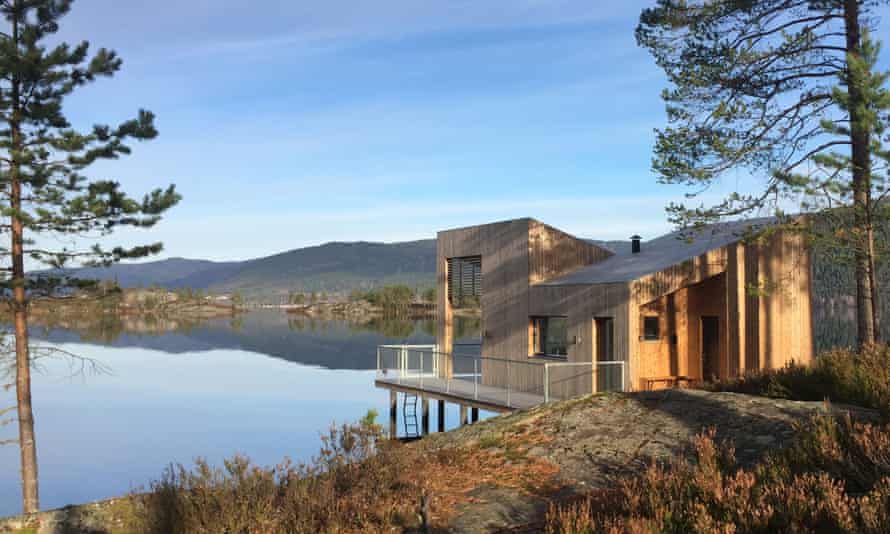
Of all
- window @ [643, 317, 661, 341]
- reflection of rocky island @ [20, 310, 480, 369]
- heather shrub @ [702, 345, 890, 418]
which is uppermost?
window @ [643, 317, 661, 341]

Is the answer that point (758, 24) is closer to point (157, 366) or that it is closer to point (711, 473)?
point (711, 473)

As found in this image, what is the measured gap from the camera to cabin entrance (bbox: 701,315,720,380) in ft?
63.6

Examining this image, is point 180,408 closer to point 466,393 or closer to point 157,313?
point 466,393

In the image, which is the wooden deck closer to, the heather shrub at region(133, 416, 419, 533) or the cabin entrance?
the cabin entrance

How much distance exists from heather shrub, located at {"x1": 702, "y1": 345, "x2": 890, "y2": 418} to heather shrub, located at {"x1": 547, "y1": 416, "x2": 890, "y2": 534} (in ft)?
7.43

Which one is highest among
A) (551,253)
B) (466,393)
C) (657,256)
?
(551,253)

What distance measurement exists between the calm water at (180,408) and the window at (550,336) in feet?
33.0

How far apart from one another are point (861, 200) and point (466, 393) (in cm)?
1038

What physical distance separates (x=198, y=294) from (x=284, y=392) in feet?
361

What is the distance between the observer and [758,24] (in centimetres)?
1582

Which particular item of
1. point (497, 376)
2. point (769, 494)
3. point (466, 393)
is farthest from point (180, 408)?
point (769, 494)

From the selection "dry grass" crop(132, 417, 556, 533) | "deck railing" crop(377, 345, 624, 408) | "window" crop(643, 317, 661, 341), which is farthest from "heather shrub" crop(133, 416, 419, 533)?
"window" crop(643, 317, 661, 341)

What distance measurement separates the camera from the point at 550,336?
20.4 meters

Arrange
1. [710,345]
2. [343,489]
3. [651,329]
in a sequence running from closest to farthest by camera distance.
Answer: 1. [343,489]
2. [651,329]
3. [710,345]
